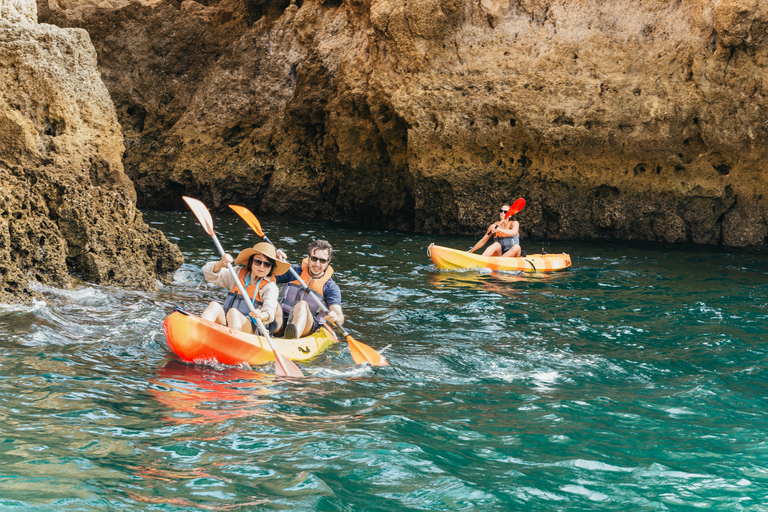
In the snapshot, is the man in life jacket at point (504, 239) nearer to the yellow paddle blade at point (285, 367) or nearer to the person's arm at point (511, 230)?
the person's arm at point (511, 230)

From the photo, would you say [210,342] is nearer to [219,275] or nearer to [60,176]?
[219,275]

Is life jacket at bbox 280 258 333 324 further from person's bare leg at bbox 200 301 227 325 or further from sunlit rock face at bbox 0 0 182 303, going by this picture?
sunlit rock face at bbox 0 0 182 303

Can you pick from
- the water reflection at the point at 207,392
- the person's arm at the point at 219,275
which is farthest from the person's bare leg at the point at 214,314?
the water reflection at the point at 207,392

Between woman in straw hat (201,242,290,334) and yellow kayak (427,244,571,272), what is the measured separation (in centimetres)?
506

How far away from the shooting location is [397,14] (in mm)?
14375

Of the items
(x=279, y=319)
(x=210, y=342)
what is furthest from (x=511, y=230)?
(x=210, y=342)

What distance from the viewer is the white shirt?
5.86m

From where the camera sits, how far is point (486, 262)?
36.1 feet

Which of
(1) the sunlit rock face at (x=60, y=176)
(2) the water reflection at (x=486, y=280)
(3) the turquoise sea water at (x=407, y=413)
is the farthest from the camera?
(2) the water reflection at (x=486, y=280)

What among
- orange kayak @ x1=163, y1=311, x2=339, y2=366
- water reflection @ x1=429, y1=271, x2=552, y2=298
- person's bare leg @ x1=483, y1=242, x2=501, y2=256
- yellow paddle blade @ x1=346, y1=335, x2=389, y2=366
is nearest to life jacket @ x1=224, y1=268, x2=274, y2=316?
orange kayak @ x1=163, y1=311, x2=339, y2=366

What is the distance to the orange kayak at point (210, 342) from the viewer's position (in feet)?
17.0

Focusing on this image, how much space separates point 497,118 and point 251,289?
957 cm

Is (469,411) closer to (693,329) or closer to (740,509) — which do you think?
(740,509)

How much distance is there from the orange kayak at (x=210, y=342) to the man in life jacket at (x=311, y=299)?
0.79 m
